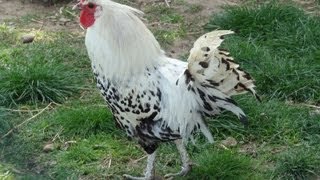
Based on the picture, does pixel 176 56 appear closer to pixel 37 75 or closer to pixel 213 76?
pixel 37 75

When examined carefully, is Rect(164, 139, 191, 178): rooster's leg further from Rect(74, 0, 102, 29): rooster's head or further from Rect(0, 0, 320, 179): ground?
Rect(74, 0, 102, 29): rooster's head

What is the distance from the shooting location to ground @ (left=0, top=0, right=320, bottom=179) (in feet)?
16.7

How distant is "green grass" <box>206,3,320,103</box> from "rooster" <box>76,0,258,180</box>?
1.43 meters

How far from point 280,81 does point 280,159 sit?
1051 mm

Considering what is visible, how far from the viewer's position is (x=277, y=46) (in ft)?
21.2

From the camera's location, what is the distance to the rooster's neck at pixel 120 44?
171 inches

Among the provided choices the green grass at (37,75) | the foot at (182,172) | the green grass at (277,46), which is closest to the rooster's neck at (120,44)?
the foot at (182,172)

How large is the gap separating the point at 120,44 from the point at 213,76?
602mm

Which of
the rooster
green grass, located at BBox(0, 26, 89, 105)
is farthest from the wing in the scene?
green grass, located at BBox(0, 26, 89, 105)

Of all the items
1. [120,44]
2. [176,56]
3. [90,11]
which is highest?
[90,11]

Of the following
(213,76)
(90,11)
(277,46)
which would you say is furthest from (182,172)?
(277,46)

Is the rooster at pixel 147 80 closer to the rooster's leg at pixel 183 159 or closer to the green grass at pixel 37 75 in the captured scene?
the rooster's leg at pixel 183 159

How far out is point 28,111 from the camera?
5805mm

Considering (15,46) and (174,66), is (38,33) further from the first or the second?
(174,66)
